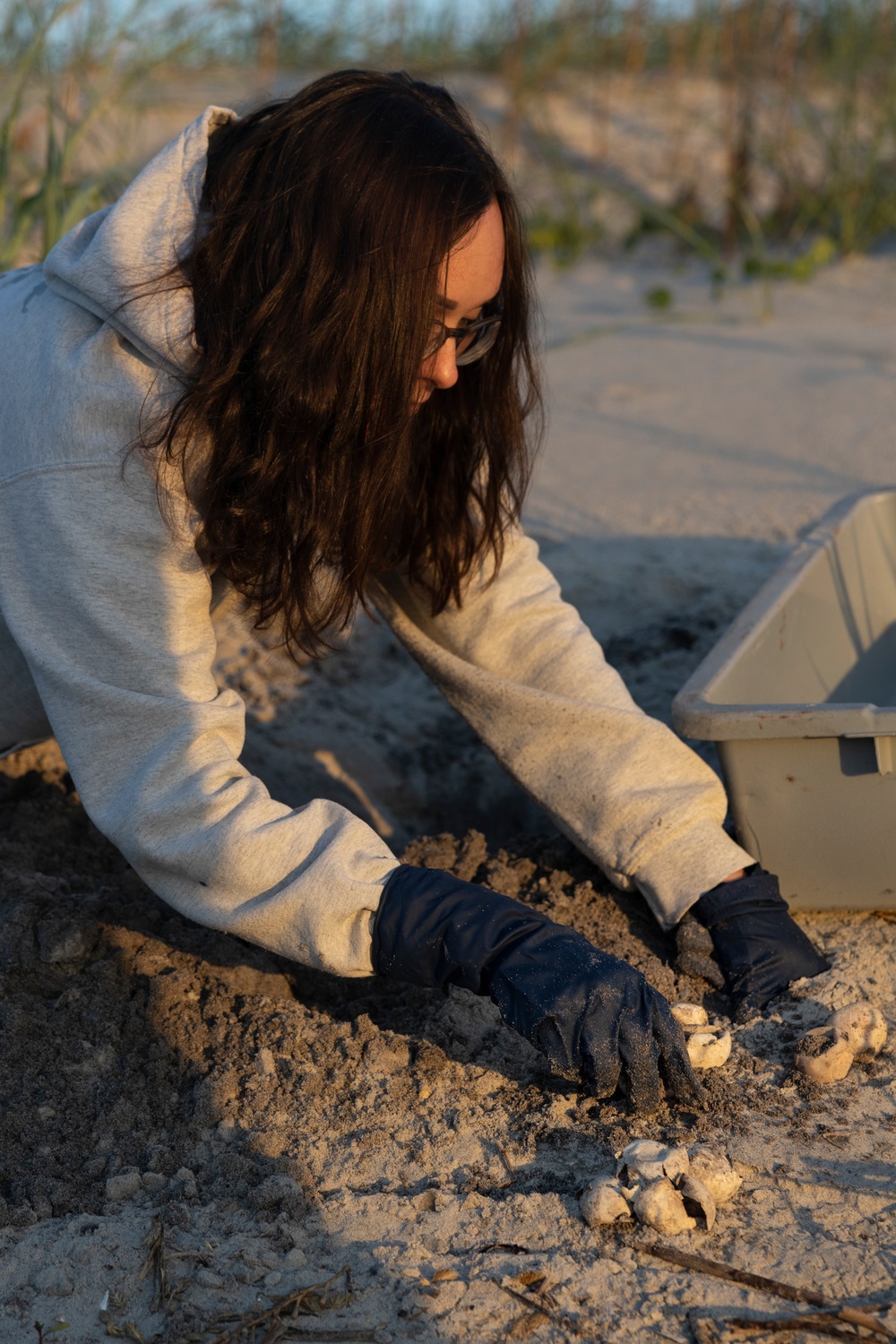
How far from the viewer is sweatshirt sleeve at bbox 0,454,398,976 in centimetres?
152

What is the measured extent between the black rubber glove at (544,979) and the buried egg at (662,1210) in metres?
0.16

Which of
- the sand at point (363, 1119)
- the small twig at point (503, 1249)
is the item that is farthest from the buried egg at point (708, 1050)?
the small twig at point (503, 1249)

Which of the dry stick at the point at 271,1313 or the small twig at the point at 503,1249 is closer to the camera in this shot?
the dry stick at the point at 271,1313

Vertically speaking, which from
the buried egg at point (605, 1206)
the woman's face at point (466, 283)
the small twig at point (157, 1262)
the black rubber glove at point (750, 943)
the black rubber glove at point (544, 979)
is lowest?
the black rubber glove at point (750, 943)

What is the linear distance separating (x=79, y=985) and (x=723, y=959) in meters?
0.92

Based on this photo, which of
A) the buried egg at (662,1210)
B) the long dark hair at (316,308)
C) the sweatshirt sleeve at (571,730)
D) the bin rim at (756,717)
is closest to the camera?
the buried egg at (662,1210)

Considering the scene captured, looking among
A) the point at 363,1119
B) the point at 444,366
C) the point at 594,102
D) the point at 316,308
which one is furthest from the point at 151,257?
the point at 594,102

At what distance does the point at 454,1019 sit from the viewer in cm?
170

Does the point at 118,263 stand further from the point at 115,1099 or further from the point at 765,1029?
the point at 765,1029

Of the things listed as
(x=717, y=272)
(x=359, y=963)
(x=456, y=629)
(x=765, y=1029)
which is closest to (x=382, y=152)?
(x=456, y=629)

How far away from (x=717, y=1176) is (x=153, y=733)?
0.85 m

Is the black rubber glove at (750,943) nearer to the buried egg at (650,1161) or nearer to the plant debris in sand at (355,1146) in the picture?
the plant debris in sand at (355,1146)

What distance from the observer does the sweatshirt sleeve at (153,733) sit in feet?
5.00

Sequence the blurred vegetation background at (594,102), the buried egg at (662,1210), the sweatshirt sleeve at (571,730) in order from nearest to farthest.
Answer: the buried egg at (662,1210) < the sweatshirt sleeve at (571,730) < the blurred vegetation background at (594,102)
